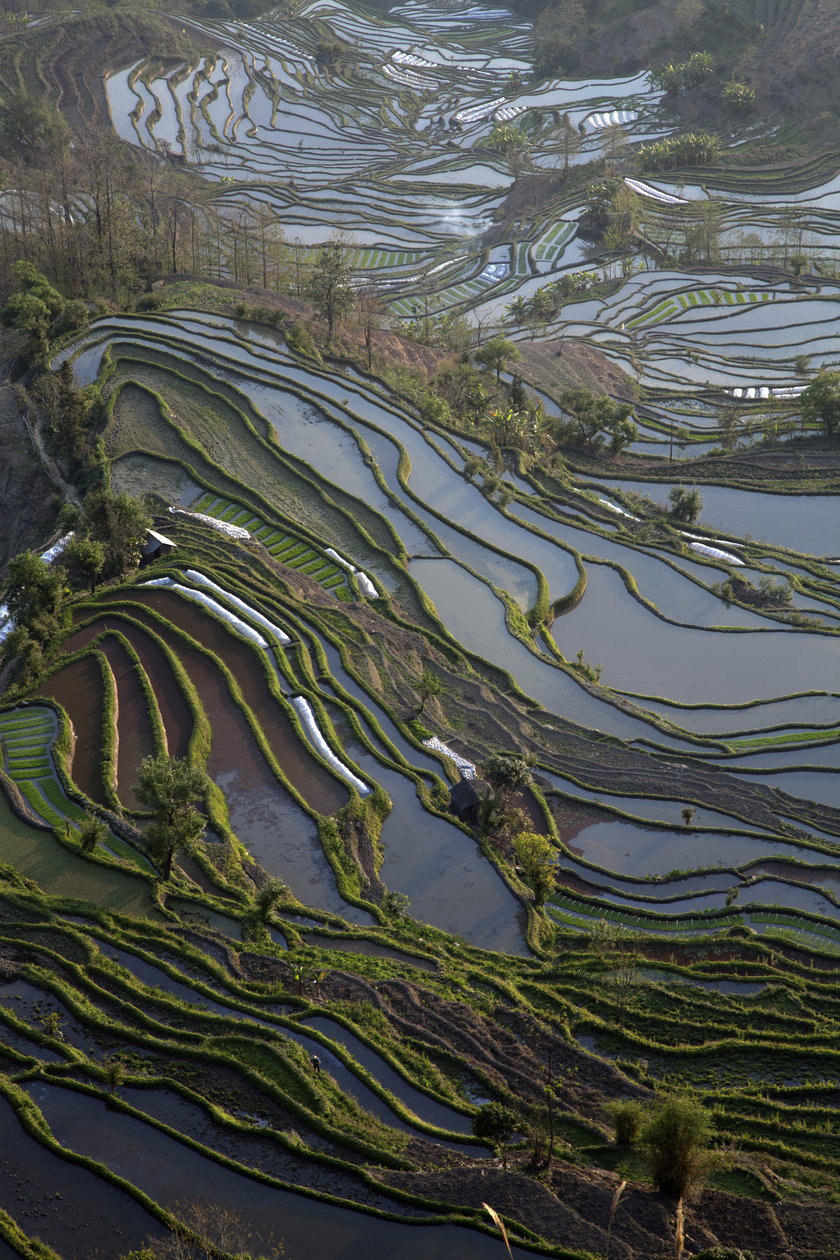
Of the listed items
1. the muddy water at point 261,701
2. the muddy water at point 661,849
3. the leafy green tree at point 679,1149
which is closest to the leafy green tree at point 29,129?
the muddy water at point 261,701

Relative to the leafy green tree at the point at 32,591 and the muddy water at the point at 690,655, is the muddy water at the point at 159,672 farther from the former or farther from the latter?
the muddy water at the point at 690,655

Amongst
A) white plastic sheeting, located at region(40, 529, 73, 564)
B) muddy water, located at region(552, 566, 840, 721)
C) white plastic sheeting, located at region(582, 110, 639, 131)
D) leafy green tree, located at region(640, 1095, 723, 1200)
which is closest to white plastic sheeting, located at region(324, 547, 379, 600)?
muddy water, located at region(552, 566, 840, 721)

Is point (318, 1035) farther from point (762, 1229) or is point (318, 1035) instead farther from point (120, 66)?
point (120, 66)

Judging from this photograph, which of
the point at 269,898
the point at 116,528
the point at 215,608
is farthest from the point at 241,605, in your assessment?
the point at 269,898

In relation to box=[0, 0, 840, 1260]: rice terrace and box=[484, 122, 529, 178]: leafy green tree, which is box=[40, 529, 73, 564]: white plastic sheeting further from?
box=[484, 122, 529, 178]: leafy green tree

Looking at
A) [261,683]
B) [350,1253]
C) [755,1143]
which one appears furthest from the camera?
[261,683]

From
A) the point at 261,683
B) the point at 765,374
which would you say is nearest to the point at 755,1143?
the point at 261,683
